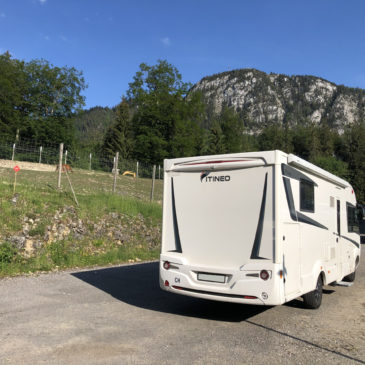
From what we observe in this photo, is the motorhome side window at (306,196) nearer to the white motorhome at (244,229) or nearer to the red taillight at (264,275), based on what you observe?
the white motorhome at (244,229)

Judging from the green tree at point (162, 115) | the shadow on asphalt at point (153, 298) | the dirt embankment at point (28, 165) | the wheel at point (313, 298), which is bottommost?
the shadow on asphalt at point (153, 298)

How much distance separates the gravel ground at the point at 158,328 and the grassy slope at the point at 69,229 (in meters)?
1.64

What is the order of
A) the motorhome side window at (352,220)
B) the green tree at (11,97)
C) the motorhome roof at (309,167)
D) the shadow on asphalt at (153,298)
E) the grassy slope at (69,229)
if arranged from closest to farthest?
the motorhome roof at (309,167) → the shadow on asphalt at (153,298) → the motorhome side window at (352,220) → the grassy slope at (69,229) → the green tree at (11,97)

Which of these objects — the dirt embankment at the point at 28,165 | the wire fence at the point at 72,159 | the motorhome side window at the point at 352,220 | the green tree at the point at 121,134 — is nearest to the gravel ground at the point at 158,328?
the motorhome side window at the point at 352,220

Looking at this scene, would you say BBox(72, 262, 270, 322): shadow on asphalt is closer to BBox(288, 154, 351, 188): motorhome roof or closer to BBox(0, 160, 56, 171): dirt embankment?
BBox(288, 154, 351, 188): motorhome roof

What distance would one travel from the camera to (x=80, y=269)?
962cm

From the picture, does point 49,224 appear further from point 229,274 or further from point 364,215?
point 364,215

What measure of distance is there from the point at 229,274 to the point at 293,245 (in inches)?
43.4

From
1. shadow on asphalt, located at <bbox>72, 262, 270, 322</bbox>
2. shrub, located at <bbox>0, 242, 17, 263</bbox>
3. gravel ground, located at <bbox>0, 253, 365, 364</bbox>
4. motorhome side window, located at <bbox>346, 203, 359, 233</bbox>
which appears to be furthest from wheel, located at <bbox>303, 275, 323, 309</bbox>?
shrub, located at <bbox>0, 242, 17, 263</bbox>

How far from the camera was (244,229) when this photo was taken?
547 cm

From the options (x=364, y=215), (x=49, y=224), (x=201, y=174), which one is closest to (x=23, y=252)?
(x=49, y=224)

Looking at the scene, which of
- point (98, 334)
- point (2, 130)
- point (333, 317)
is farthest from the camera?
point (2, 130)

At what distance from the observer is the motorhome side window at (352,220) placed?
29.6ft

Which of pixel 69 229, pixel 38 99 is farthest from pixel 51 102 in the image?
pixel 69 229
